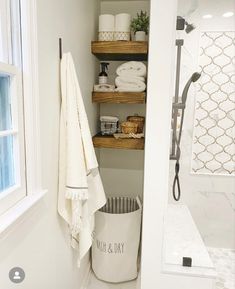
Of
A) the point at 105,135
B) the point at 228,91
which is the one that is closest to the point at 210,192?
the point at 228,91

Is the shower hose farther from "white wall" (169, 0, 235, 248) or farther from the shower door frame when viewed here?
the shower door frame

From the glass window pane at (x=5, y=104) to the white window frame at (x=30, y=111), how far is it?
71 mm

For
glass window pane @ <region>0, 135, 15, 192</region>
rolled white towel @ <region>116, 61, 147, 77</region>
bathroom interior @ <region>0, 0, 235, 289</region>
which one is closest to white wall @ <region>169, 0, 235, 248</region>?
bathroom interior @ <region>0, 0, 235, 289</region>

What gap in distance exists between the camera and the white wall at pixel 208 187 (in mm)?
2043

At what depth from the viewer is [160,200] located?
5.26 ft

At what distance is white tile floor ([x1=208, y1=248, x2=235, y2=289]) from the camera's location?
6.83ft

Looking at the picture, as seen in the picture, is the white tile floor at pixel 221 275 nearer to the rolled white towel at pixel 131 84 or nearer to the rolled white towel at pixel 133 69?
the rolled white towel at pixel 131 84

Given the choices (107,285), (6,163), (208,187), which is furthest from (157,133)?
(107,285)

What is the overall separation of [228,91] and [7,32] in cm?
191

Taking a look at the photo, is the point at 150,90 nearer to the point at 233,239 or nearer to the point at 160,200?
the point at 160,200

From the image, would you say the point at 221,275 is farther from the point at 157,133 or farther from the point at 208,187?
the point at 157,133

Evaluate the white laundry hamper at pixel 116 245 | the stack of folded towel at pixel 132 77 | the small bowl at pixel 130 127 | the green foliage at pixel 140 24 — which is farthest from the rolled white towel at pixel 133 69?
the white laundry hamper at pixel 116 245

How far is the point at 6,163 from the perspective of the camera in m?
1.05

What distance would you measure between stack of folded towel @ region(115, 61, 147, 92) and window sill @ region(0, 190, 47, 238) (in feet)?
3.59
